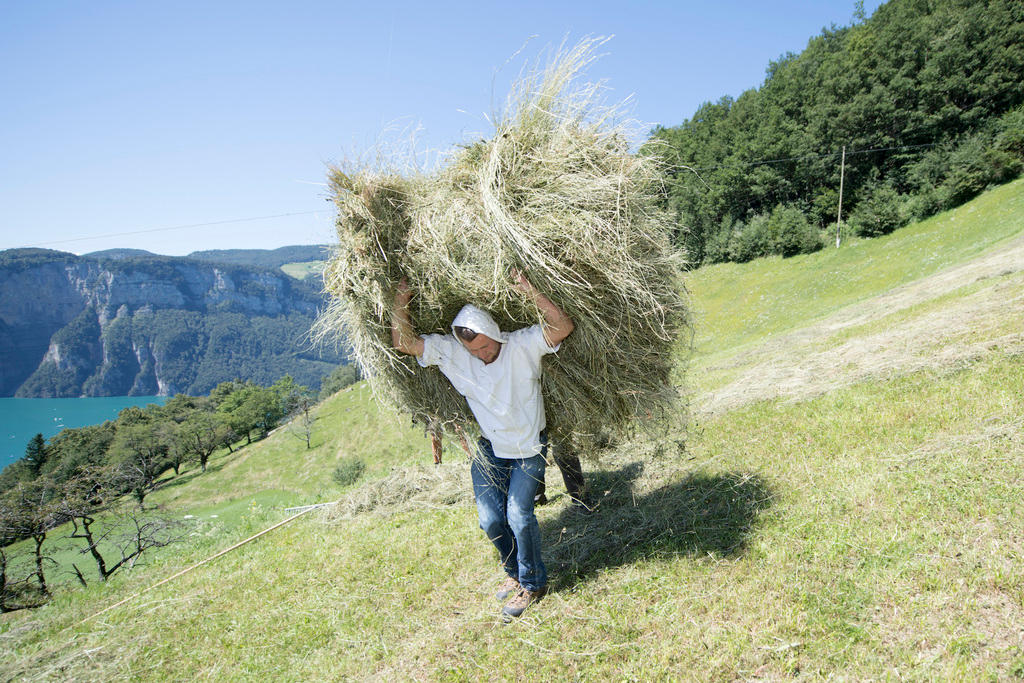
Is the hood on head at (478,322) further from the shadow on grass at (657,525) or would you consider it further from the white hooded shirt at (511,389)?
the shadow on grass at (657,525)

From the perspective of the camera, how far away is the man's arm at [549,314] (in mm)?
3273

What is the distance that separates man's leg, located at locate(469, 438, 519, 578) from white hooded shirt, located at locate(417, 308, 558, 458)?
228 mm

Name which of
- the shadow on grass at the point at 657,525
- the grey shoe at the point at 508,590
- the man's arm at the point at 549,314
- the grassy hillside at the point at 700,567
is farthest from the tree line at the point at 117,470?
the man's arm at the point at 549,314

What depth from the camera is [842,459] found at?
4.35m

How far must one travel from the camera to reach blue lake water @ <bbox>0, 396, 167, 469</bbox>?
8350 centimetres

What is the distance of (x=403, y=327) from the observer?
3.59 meters

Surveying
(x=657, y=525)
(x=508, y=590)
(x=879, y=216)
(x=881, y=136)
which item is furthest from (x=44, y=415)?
(x=881, y=136)

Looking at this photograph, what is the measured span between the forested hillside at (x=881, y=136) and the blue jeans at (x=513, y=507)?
1264 inches

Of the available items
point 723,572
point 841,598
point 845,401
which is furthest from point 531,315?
point 845,401

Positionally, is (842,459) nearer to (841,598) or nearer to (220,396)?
(841,598)

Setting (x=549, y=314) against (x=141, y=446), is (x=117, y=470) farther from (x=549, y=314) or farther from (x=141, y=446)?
(x=141, y=446)

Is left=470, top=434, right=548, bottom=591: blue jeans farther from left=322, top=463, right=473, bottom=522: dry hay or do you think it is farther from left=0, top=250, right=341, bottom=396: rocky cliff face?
left=0, top=250, right=341, bottom=396: rocky cliff face

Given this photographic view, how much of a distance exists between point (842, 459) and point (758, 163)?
50.7 metres

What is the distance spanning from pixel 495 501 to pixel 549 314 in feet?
4.78
